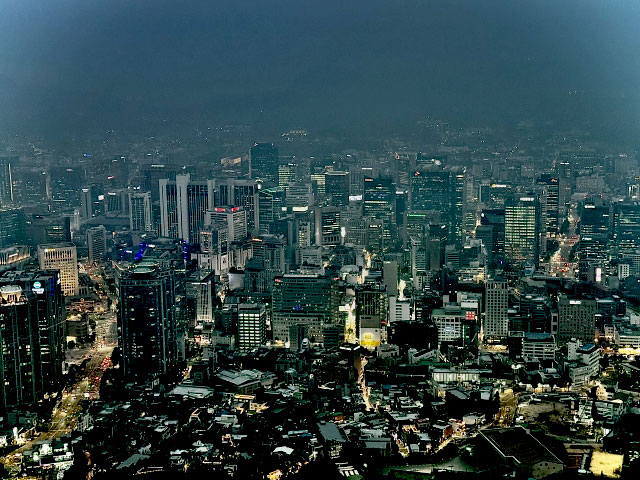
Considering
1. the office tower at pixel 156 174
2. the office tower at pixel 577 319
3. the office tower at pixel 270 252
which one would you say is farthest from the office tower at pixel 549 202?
the office tower at pixel 156 174

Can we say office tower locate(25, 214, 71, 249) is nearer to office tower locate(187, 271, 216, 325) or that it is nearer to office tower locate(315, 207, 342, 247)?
office tower locate(187, 271, 216, 325)

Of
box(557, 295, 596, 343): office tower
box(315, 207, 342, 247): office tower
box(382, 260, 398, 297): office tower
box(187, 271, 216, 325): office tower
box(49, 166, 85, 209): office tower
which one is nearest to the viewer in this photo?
box(557, 295, 596, 343): office tower

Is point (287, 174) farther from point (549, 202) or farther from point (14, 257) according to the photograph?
point (14, 257)

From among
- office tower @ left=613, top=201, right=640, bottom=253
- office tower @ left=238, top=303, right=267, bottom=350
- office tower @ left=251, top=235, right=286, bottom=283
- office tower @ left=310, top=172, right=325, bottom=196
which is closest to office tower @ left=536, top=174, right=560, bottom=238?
office tower @ left=613, top=201, right=640, bottom=253

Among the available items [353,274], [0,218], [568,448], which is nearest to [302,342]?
[353,274]

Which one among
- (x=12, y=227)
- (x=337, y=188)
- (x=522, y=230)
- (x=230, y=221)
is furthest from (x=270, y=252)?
(x=522, y=230)

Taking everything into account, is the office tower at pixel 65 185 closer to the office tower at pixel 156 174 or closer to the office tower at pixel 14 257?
the office tower at pixel 156 174
